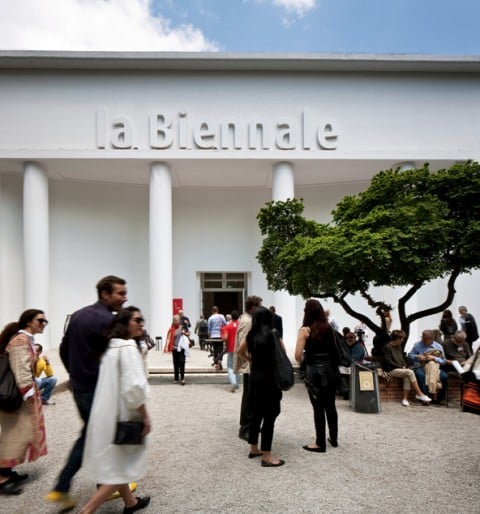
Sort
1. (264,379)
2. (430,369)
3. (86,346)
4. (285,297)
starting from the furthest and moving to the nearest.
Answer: (285,297) → (430,369) → (264,379) → (86,346)

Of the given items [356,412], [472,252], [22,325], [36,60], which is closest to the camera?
[22,325]

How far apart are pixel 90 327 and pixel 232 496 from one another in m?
1.98

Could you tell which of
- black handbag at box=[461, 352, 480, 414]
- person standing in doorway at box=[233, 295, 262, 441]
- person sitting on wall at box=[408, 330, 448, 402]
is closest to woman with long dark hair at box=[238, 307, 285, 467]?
person standing in doorway at box=[233, 295, 262, 441]

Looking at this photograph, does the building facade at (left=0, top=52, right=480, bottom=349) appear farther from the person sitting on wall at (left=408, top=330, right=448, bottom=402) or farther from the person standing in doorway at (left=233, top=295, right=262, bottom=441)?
the person standing in doorway at (left=233, top=295, right=262, bottom=441)

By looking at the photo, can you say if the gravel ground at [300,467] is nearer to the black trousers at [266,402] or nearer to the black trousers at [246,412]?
the black trousers at [246,412]

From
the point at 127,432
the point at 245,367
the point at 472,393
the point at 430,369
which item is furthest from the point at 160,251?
the point at 127,432

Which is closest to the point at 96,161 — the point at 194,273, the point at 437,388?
the point at 194,273

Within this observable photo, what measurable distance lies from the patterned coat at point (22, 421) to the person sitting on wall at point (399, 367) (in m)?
5.86

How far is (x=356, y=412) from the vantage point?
686cm

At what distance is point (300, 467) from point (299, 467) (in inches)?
0.4

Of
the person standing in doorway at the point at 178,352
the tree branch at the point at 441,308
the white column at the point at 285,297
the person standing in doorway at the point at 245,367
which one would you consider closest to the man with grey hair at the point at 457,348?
the tree branch at the point at 441,308

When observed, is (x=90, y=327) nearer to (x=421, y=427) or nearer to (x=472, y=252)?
(x=421, y=427)

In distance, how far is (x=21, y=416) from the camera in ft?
13.0

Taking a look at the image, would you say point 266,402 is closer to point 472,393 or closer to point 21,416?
point 472,393
